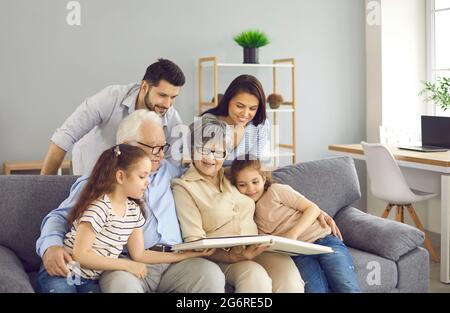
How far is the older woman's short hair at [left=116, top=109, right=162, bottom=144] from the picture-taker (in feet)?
8.17

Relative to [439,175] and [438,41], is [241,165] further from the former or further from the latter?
[438,41]

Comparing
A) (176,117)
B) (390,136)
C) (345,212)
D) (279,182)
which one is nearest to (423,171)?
(390,136)

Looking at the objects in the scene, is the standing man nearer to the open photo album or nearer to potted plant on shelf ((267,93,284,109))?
the open photo album

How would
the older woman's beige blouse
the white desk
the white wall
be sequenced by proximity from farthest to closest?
the white wall < the white desk < the older woman's beige blouse

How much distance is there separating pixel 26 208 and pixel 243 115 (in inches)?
38.1

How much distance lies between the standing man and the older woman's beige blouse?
27 centimetres

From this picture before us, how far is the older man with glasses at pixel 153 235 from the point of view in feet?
7.22

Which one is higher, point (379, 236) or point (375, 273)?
point (379, 236)

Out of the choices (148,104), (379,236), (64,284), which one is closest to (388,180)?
(379,236)

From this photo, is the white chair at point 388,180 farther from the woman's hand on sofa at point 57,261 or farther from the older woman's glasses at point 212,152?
the woman's hand on sofa at point 57,261

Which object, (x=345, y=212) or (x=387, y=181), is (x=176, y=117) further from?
(x=387, y=181)

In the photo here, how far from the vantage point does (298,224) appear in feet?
8.39

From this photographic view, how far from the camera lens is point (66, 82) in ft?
14.8

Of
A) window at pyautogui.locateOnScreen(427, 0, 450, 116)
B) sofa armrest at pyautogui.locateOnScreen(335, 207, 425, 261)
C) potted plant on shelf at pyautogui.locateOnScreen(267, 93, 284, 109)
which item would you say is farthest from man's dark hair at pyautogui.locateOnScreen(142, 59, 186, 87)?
window at pyautogui.locateOnScreen(427, 0, 450, 116)
